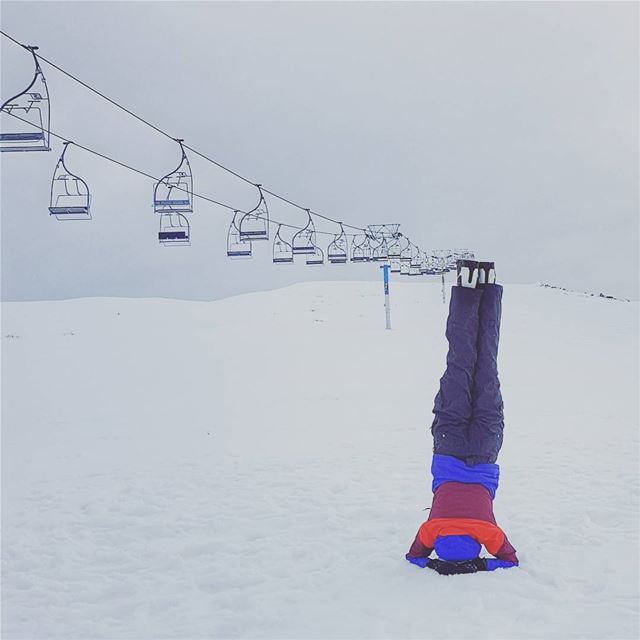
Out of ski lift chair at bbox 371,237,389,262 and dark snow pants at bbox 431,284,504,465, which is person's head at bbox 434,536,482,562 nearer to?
dark snow pants at bbox 431,284,504,465

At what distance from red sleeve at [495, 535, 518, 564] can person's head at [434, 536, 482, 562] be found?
22 cm

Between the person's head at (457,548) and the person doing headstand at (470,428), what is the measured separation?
0.09 ft

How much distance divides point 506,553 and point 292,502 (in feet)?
8.53

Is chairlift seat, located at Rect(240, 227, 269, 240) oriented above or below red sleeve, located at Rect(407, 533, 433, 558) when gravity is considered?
above

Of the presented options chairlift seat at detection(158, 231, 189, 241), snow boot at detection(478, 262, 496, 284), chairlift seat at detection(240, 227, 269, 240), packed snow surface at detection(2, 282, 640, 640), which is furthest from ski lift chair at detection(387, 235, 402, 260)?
snow boot at detection(478, 262, 496, 284)

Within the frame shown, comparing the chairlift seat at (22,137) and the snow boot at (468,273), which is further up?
the chairlift seat at (22,137)

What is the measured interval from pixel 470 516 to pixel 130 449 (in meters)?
6.47

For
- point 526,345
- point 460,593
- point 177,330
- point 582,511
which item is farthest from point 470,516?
point 177,330

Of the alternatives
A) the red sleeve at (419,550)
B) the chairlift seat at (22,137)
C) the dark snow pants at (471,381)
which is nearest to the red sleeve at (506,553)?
the red sleeve at (419,550)

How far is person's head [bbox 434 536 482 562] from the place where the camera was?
4977mm

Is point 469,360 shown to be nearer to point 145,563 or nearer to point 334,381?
point 145,563

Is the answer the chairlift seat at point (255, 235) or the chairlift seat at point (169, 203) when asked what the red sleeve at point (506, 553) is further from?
the chairlift seat at point (255, 235)

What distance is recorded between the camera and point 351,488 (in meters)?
7.57

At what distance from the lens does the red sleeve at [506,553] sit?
511cm
